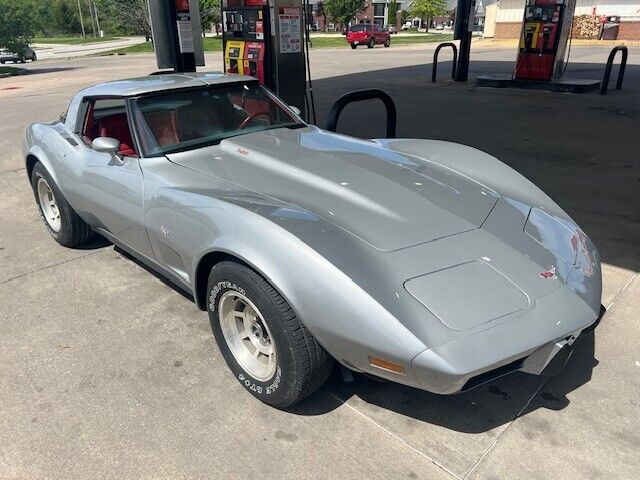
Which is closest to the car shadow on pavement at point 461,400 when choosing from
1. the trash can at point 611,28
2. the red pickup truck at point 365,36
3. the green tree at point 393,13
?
the red pickup truck at point 365,36

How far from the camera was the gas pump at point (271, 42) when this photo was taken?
22.9 feet

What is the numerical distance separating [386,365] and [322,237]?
0.61 meters

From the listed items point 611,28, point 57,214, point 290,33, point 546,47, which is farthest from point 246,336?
point 611,28

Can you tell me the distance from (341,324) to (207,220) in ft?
3.04

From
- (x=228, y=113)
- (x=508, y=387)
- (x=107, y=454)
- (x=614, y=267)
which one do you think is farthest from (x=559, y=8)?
(x=107, y=454)

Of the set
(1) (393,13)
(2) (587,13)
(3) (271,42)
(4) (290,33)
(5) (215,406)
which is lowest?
(5) (215,406)

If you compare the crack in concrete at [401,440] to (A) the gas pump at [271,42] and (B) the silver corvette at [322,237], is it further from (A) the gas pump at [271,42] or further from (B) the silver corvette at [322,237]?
(A) the gas pump at [271,42]

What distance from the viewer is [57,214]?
14.4 ft

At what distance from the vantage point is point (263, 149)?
128 inches

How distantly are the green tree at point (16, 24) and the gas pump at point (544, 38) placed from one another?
74.8 feet

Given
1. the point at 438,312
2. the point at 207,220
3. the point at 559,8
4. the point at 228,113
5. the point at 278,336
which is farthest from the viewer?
the point at 559,8

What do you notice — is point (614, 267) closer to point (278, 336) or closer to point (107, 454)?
point (278, 336)

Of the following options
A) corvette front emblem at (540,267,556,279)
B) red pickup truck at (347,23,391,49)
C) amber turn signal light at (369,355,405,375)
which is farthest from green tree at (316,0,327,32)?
amber turn signal light at (369,355,405,375)

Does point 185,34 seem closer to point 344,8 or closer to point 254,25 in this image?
point 254,25
